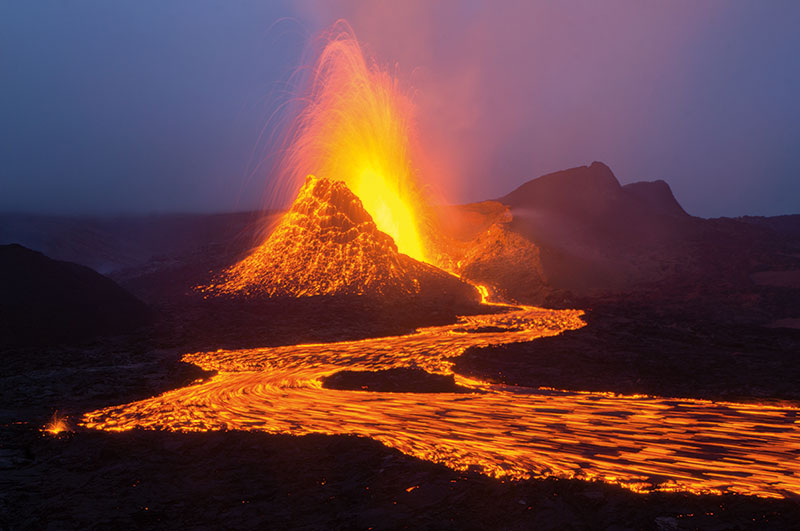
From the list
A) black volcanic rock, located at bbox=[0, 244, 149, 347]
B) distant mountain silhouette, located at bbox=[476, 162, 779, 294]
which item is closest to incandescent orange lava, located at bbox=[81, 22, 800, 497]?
black volcanic rock, located at bbox=[0, 244, 149, 347]

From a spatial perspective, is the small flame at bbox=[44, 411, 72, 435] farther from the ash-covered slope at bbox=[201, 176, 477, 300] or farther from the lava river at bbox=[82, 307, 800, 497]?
the ash-covered slope at bbox=[201, 176, 477, 300]

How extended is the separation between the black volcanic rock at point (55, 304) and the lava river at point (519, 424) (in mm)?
7976

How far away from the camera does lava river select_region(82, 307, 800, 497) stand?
21.6ft

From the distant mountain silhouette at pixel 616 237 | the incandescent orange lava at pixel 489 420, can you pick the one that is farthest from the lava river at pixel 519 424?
the distant mountain silhouette at pixel 616 237

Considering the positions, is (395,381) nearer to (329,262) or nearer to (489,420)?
(489,420)

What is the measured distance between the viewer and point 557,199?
2876 inches

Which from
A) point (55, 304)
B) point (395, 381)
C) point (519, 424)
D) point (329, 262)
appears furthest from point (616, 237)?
point (519, 424)

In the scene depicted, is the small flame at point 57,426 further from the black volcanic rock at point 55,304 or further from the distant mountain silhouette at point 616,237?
the distant mountain silhouette at point 616,237

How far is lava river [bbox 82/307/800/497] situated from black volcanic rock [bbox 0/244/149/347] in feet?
26.2

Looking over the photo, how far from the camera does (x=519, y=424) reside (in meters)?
8.67

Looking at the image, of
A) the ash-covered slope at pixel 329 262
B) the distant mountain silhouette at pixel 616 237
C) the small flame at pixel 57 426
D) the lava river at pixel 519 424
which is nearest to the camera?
the lava river at pixel 519 424

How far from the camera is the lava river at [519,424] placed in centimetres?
658

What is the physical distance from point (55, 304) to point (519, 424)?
19.4m

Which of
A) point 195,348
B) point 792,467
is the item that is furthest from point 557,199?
point 792,467
